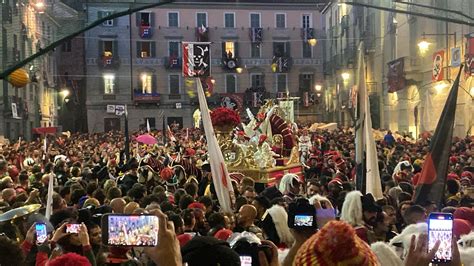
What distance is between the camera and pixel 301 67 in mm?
70375

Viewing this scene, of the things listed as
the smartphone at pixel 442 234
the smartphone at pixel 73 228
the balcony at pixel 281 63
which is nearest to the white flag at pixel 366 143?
the smartphone at pixel 73 228


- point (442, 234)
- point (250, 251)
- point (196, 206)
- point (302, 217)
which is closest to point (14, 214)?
point (196, 206)

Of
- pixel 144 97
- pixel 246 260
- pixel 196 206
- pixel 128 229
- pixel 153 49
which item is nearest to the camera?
pixel 246 260

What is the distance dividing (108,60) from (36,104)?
1633 centimetres

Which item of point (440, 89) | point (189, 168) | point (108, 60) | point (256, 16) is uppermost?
point (256, 16)

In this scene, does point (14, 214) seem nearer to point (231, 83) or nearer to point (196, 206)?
point (196, 206)

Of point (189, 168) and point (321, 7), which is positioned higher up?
point (321, 7)

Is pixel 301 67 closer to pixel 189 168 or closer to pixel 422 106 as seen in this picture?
pixel 422 106

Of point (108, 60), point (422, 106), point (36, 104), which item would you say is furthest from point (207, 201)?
point (108, 60)

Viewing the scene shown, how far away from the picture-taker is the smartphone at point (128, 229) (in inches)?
171

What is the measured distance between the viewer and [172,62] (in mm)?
66938

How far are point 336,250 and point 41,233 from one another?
3.58 metres

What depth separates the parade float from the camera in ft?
57.0

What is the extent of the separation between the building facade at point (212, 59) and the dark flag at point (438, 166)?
5605 cm
